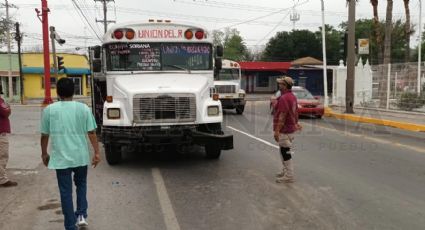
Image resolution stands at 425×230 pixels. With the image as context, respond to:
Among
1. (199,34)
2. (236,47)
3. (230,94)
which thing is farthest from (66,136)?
(236,47)

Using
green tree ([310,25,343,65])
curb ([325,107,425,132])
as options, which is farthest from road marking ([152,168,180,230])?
green tree ([310,25,343,65])

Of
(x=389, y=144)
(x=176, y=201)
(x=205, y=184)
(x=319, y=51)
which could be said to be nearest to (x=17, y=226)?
(x=176, y=201)

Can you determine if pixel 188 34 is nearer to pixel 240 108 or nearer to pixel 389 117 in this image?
pixel 389 117

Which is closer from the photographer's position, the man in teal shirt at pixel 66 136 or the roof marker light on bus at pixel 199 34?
the man in teal shirt at pixel 66 136

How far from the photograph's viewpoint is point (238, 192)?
766cm

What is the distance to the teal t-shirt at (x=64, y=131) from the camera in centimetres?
545

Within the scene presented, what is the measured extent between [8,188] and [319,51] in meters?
82.6

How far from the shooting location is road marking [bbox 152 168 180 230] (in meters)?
6.02

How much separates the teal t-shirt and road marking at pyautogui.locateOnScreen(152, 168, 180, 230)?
1357 millimetres

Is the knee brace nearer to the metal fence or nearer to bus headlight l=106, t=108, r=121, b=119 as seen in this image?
bus headlight l=106, t=108, r=121, b=119

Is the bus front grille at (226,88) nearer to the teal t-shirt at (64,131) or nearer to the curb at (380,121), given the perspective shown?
the curb at (380,121)

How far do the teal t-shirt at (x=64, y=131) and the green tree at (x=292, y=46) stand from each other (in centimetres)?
→ 8009

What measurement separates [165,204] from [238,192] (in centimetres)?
128

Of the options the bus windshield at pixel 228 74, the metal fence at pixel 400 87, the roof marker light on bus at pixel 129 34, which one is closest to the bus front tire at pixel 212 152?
the roof marker light on bus at pixel 129 34
